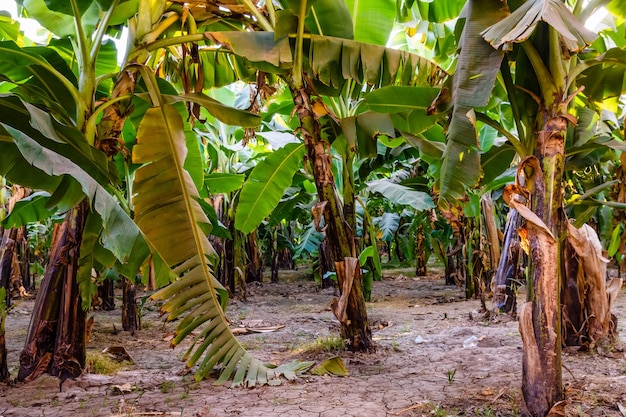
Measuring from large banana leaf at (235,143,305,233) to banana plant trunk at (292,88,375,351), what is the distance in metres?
0.63

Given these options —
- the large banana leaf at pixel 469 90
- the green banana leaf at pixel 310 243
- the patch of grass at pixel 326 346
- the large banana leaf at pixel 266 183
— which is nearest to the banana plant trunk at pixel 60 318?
the large banana leaf at pixel 266 183

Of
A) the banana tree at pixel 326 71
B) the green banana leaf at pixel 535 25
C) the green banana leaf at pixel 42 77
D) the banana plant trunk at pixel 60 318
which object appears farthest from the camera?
the banana tree at pixel 326 71

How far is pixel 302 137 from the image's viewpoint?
3.62 m

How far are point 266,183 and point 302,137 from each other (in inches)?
35.9

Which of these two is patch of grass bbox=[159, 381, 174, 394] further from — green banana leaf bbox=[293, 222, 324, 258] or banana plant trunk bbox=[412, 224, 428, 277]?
banana plant trunk bbox=[412, 224, 428, 277]

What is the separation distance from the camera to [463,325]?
5.04 metres

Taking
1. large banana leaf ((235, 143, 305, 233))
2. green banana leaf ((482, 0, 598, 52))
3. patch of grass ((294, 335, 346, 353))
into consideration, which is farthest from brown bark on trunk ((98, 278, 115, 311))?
green banana leaf ((482, 0, 598, 52))

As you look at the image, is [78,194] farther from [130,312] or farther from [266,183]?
[130,312]

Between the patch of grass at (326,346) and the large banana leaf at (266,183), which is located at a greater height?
the large banana leaf at (266,183)

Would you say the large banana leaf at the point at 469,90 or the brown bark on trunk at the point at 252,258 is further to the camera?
the brown bark on trunk at the point at 252,258

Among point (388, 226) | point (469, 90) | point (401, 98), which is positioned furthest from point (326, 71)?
point (388, 226)

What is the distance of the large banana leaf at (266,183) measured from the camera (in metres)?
4.23

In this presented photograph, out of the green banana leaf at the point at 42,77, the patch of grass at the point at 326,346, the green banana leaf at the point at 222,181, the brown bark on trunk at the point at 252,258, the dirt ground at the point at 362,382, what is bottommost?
the dirt ground at the point at 362,382

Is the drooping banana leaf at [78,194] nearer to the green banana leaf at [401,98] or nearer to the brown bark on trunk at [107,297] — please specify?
the green banana leaf at [401,98]
